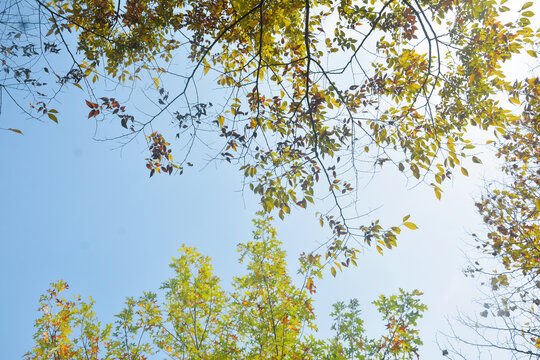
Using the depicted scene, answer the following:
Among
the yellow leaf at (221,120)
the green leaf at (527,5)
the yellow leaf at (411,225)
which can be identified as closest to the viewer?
the yellow leaf at (411,225)

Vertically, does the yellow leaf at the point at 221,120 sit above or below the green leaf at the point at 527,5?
below

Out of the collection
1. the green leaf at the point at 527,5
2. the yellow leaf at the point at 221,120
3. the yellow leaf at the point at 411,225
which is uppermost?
the green leaf at the point at 527,5

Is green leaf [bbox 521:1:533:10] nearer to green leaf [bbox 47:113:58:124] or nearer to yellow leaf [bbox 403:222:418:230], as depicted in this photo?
yellow leaf [bbox 403:222:418:230]

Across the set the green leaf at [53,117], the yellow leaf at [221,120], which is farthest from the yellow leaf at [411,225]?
the green leaf at [53,117]

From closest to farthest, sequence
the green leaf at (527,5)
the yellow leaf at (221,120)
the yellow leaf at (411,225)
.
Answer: the yellow leaf at (411,225), the green leaf at (527,5), the yellow leaf at (221,120)

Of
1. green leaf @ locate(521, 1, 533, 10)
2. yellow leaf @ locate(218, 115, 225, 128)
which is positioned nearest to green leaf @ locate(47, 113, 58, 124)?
yellow leaf @ locate(218, 115, 225, 128)

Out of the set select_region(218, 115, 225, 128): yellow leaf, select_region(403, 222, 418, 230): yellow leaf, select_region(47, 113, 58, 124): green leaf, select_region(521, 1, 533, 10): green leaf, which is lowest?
select_region(403, 222, 418, 230): yellow leaf

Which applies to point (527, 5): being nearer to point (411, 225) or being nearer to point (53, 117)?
point (411, 225)

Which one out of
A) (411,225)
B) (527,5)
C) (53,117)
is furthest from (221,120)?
(527,5)

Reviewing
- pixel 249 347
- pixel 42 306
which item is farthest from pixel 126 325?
pixel 249 347

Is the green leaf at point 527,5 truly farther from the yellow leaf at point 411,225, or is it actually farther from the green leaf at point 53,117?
the green leaf at point 53,117

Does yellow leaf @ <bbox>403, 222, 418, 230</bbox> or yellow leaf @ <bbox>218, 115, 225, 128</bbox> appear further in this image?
yellow leaf @ <bbox>218, 115, 225, 128</bbox>

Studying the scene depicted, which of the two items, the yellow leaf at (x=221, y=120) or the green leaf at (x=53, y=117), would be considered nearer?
the green leaf at (x=53, y=117)

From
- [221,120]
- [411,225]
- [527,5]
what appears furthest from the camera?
[221,120]
